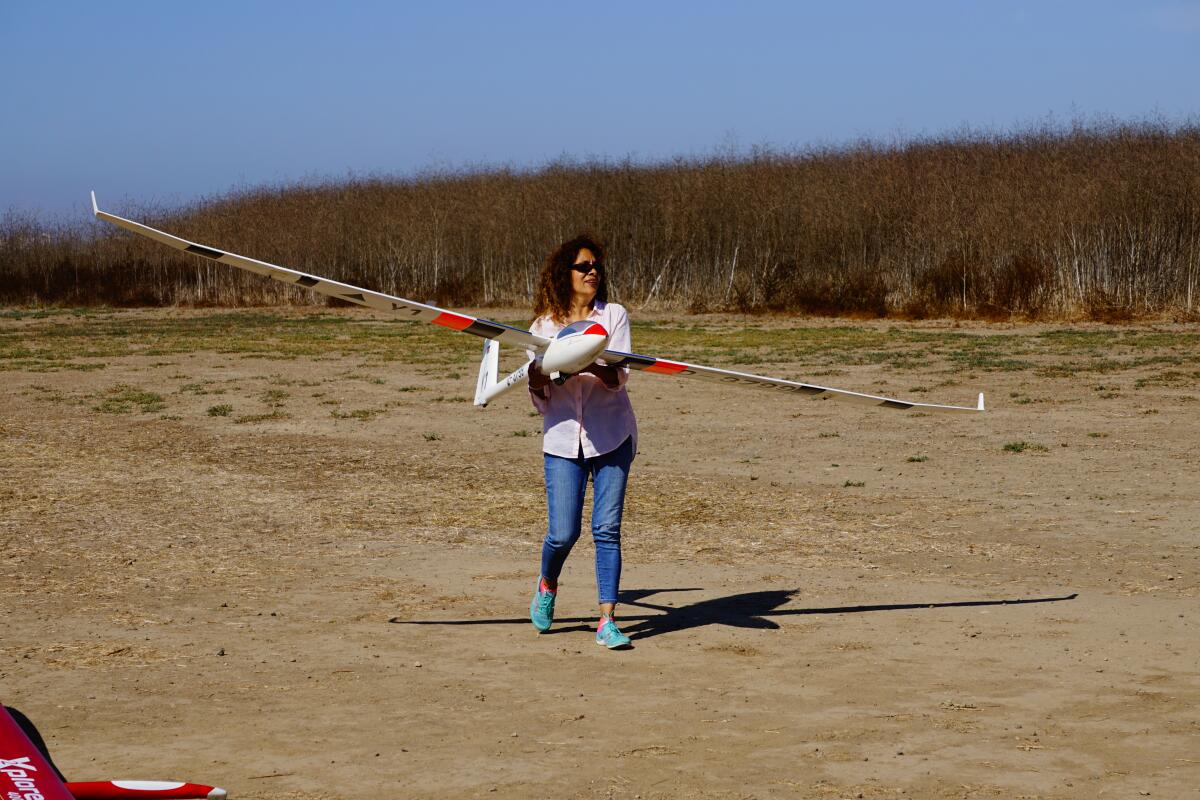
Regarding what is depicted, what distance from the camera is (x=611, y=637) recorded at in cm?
675

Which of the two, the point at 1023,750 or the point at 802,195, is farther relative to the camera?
the point at 802,195

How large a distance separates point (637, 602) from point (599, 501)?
4.40 feet

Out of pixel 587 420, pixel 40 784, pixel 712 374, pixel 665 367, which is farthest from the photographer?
pixel 712 374

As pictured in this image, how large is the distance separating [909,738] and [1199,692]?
1.52m

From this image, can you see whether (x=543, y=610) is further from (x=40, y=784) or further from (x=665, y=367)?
(x=40, y=784)

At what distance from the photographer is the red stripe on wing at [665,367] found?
269 inches

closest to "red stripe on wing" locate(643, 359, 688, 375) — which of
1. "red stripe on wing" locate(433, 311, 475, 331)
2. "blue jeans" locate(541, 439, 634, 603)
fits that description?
"blue jeans" locate(541, 439, 634, 603)

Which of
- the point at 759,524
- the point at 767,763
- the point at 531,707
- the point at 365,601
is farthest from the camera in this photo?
the point at 759,524

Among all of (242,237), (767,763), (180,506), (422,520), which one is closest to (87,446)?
(180,506)

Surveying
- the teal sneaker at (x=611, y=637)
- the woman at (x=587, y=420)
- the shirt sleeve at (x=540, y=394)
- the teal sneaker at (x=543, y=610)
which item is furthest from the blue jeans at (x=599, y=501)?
the teal sneaker at (x=543, y=610)

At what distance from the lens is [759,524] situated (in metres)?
10.0

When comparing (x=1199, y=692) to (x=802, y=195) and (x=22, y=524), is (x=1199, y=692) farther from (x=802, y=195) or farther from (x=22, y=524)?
(x=802, y=195)

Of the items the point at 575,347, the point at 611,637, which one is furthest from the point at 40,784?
the point at 611,637

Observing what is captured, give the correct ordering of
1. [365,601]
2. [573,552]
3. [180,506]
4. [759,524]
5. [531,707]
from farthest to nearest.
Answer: [180,506] → [759,524] → [573,552] → [365,601] → [531,707]
